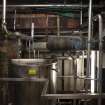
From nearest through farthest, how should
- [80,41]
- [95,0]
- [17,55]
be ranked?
[80,41] < [17,55] < [95,0]

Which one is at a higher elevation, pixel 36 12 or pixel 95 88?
pixel 36 12

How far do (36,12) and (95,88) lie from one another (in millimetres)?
2202

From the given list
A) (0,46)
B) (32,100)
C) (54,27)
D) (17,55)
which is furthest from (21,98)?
(54,27)

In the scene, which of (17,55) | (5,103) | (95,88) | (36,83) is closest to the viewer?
(95,88)

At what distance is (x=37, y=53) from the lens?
429cm

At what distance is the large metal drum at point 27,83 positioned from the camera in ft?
7.73

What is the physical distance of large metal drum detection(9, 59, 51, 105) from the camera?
236cm

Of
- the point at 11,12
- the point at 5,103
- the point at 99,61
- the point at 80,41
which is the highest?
the point at 11,12

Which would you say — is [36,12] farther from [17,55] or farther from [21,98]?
[21,98]

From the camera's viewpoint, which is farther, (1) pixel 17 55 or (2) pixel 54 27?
(2) pixel 54 27

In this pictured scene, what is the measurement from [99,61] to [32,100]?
2.45ft

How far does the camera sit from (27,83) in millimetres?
2381

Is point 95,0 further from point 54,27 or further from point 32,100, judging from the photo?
point 32,100

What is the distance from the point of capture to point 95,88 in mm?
2111
